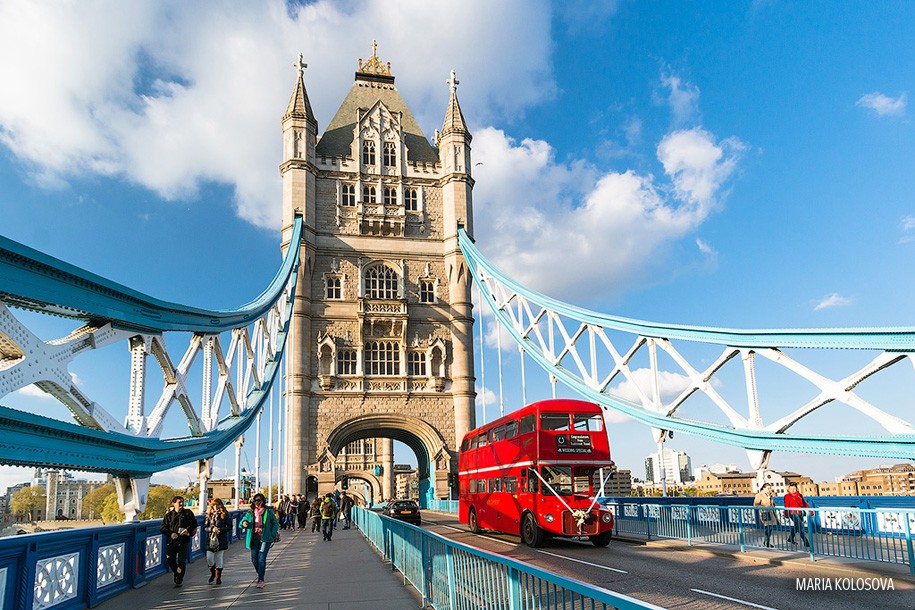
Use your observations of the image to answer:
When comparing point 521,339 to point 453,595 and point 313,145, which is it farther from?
point 453,595

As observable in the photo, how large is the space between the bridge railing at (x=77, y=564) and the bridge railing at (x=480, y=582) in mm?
4559

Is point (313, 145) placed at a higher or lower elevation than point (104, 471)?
higher

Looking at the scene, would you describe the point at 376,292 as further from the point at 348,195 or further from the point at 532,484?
the point at 532,484

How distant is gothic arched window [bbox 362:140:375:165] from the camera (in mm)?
47125

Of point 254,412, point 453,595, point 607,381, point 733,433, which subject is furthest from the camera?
point 607,381

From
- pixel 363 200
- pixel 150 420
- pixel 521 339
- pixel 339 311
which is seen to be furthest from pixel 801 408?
pixel 363 200

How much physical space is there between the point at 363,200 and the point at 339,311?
25.6ft

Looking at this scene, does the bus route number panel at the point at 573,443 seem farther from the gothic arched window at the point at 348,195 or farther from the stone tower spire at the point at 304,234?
the gothic arched window at the point at 348,195

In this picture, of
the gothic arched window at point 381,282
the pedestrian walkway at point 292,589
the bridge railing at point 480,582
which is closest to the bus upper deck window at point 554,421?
the pedestrian walkway at point 292,589

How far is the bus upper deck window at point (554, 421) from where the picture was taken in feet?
59.2

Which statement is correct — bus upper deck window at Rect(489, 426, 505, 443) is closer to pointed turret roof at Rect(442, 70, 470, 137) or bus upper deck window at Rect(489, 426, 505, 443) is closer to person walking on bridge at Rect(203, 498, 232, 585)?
person walking on bridge at Rect(203, 498, 232, 585)

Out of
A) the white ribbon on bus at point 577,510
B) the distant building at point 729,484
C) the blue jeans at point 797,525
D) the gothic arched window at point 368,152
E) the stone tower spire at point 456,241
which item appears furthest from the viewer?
the distant building at point 729,484

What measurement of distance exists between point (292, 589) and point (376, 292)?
1325 inches

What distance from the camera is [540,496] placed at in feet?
57.5
